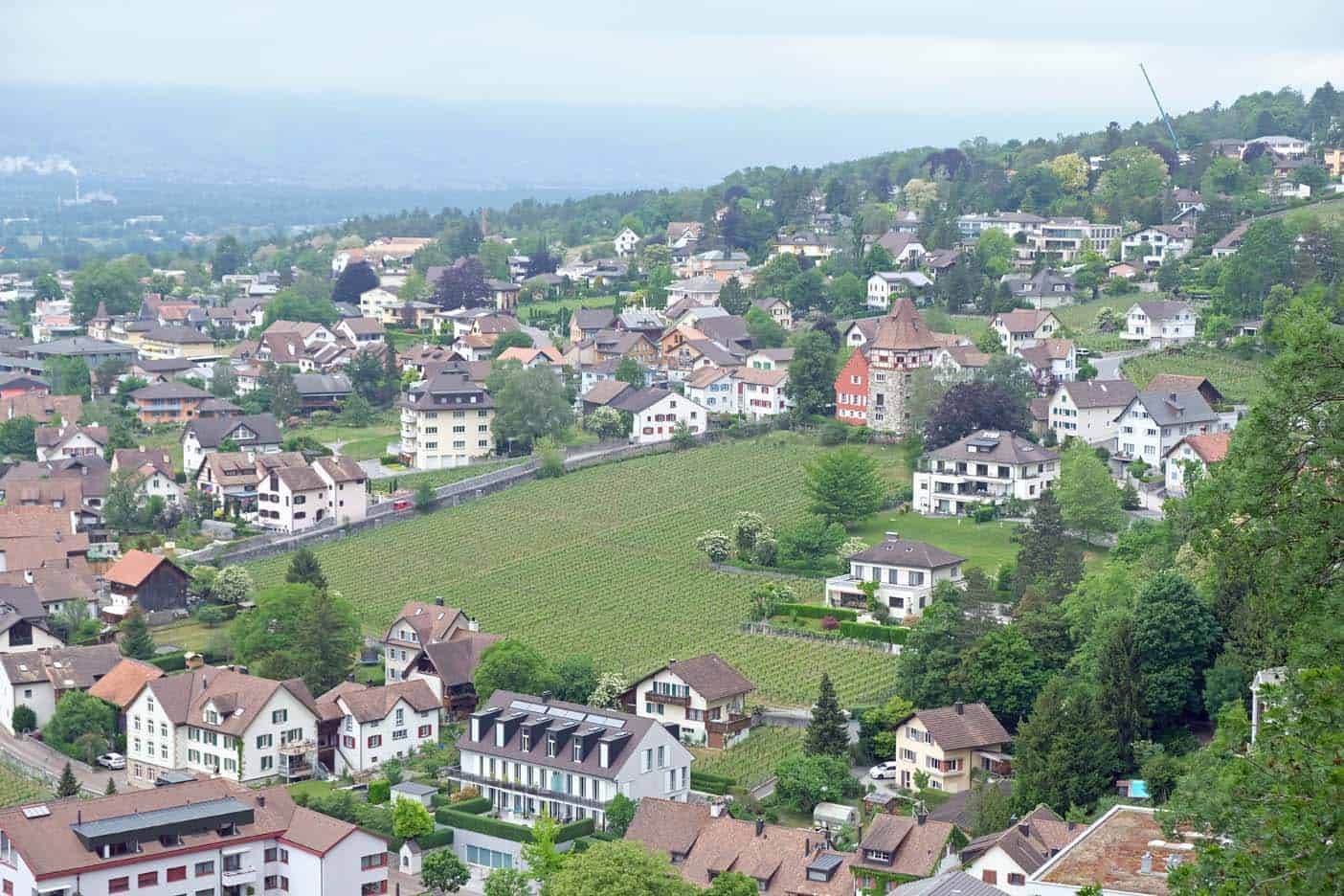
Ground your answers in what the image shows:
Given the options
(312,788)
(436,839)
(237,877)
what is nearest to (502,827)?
(436,839)

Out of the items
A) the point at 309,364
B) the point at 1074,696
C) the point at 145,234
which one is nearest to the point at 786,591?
the point at 1074,696

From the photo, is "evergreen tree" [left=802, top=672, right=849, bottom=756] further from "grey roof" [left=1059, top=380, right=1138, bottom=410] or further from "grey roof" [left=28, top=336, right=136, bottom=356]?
"grey roof" [left=28, top=336, right=136, bottom=356]

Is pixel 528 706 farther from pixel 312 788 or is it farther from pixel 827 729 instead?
pixel 827 729

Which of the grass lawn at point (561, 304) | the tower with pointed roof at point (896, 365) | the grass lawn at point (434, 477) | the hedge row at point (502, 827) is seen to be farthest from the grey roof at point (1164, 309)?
the hedge row at point (502, 827)

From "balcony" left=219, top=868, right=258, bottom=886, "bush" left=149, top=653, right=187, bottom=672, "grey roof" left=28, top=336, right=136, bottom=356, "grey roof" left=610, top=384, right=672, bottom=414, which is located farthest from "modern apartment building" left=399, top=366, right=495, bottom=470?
"balcony" left=219, top=868, right=258, bottom=886

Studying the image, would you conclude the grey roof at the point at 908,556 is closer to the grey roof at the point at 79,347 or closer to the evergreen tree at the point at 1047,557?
the evergreen tree at the point at 1047,557

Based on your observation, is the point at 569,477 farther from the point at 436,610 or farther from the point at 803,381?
the point at 436,610
